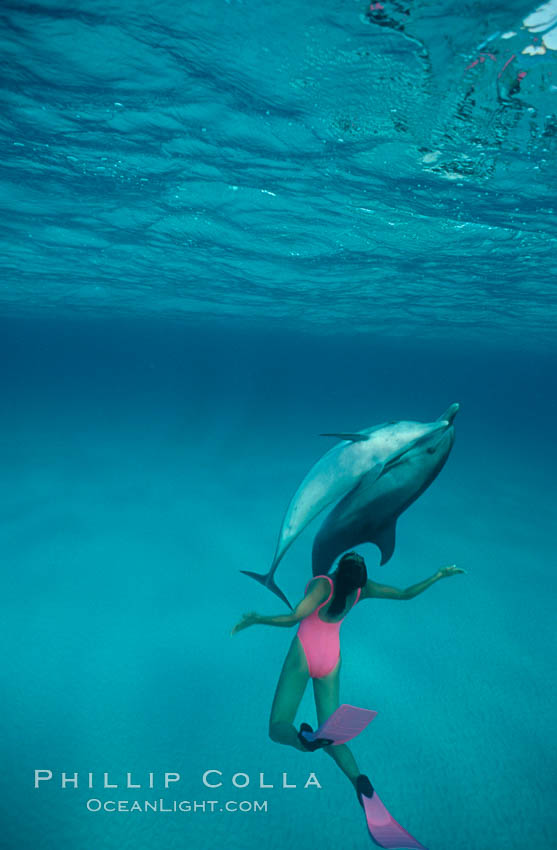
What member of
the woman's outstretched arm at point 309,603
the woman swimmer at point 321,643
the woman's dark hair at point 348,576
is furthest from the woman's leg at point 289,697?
the woman's dark hair at point 348,576

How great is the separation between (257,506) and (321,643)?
30.6 feet

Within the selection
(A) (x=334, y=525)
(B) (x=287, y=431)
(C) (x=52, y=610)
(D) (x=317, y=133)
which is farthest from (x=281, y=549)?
(B) (x=287, y=431)

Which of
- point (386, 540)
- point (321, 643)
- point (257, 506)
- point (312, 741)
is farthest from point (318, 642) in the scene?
point (257, 506)

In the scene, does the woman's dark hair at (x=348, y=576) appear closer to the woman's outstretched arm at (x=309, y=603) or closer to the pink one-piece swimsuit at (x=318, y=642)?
the woman's outstretched arm at (x=309, y=603)

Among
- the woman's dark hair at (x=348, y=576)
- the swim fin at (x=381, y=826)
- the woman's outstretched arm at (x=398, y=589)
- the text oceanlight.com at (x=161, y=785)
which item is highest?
the woman's dark hair at (x=348, y=576)

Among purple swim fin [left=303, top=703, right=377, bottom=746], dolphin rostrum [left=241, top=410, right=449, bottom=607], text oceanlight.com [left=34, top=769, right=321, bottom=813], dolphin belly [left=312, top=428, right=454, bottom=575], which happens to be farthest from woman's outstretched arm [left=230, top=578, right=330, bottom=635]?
text oceanlight.com [left=34, top=769, right=321, bottom=813]

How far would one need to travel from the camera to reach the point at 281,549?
407cm

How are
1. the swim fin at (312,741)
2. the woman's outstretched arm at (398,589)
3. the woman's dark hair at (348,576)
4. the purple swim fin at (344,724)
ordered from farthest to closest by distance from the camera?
the woman's outstretched arm at (398,589) → the woman's dark hair at (348,576) → the swim fin at (312,741) → the purple swim fin at (344,724)

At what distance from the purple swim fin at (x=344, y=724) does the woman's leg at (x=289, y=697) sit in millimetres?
420

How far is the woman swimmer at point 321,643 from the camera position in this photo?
4223 millimetres

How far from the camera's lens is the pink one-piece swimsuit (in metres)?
4.56

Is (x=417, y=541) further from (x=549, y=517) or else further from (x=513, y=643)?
(x=549, y=517)

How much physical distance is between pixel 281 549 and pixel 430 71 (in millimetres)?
7013

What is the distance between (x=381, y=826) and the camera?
404 centimetres
